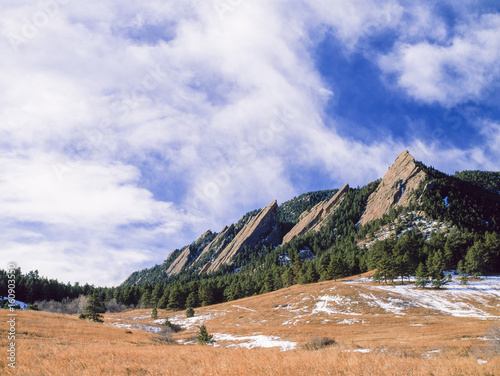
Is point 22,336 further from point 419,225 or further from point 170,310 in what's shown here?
point 419,225

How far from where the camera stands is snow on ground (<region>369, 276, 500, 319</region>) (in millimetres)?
48062

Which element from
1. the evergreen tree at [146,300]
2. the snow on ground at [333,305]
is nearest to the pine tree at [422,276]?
the snow on ground at [333,305]

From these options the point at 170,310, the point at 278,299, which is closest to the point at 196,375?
the point at 278,299

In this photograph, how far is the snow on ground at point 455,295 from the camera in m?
48.1

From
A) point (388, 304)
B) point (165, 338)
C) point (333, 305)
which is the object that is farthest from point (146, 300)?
point (388, 304)

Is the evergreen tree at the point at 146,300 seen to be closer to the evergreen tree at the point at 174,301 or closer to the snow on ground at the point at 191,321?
the evergreen tree at the point at 174,301

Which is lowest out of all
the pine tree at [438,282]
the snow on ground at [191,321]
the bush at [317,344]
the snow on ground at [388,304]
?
the snow on ground at [191,321]

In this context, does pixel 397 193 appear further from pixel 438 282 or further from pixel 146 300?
pixel 146 300

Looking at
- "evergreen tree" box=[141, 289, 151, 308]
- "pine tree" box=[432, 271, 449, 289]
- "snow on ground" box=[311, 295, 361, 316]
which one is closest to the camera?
"snow on ground" box=[311, 295, 361, 316]

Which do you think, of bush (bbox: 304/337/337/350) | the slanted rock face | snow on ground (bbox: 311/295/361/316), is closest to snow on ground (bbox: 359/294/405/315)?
snow on ground (bbox: 311/295/361/316)

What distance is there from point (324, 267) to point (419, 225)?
241ft

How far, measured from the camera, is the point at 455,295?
57.7 m

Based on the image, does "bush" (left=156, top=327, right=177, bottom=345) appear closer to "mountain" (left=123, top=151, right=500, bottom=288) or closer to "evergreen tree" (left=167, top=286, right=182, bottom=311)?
"evergreen tree" (left=167, top=286, right=182, bottom=311)

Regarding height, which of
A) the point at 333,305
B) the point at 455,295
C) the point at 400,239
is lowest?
the point at 455,295
